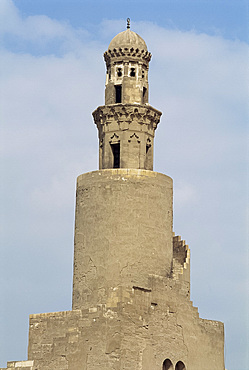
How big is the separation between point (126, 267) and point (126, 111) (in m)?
6.27

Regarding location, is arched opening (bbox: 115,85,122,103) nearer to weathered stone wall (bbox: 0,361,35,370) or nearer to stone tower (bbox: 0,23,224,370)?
stone tower (bbox: 0,23,224,370)

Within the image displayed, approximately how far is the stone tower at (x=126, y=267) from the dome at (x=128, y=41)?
0.05 m

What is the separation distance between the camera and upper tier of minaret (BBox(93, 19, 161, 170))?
3559 cm

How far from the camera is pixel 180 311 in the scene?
3366cm

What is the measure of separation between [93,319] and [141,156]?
7130mm

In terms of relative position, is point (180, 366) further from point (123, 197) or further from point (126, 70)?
point (126, 70)

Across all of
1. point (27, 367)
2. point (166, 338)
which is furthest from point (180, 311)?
point (27, 367)

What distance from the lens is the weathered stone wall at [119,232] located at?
3347 cm

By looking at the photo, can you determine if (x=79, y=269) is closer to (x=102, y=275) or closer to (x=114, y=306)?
(x=102, y=275)

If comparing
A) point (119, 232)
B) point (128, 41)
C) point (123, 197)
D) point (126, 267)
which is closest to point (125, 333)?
point (126, 267)

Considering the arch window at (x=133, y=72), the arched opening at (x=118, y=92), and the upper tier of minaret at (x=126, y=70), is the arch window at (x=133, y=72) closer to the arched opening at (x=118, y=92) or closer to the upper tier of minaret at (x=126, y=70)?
the upper tier of minaret at (x=126, y=70)

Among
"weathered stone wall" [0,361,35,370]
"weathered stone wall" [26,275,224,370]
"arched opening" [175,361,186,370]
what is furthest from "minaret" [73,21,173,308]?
"arched opening" [175,361,186,370]

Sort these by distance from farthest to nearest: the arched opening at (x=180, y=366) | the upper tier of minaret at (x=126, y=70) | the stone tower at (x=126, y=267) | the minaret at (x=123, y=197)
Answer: the upper tier of minaret at (x=126, y=70)
the minaret at (x=123, y=197)
the arched opening at (x=180, y=366)
the stone tower at (x=126, y=267)

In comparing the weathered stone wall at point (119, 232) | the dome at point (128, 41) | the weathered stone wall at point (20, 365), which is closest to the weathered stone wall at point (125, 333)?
the weathered stone wall at point (20, 365)
